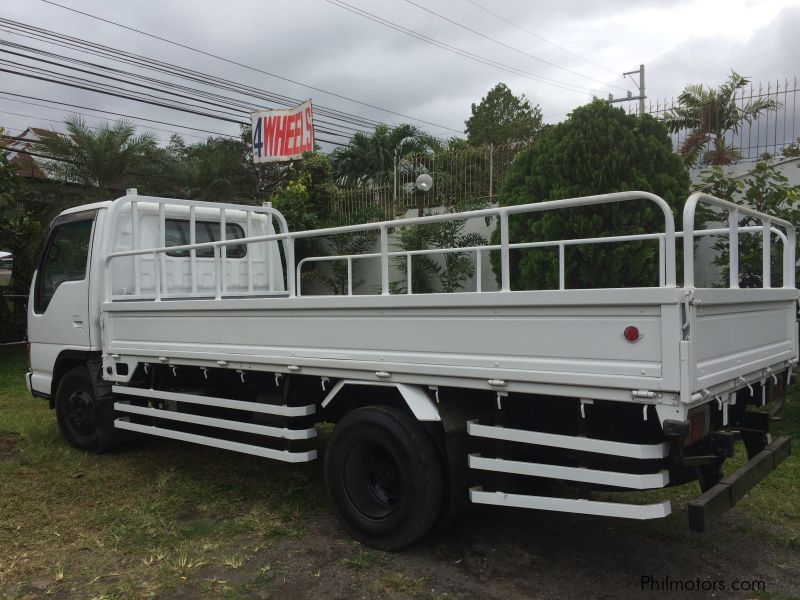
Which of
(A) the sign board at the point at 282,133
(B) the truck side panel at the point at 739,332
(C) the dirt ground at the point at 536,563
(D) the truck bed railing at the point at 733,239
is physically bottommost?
(C) the dirt ground at the point at 536,563

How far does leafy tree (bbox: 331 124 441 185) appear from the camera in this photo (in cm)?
2020

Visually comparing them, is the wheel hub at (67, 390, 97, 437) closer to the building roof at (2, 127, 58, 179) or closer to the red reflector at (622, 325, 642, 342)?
the red reflector at (622, 325, 642, 342)

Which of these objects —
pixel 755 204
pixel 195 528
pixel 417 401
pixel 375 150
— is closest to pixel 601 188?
pixel 755 204

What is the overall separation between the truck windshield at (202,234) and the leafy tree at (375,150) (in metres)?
13.7

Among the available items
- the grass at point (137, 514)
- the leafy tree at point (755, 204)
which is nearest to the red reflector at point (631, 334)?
the grass at point (137, 514)

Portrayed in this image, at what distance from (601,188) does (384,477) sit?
444 cm

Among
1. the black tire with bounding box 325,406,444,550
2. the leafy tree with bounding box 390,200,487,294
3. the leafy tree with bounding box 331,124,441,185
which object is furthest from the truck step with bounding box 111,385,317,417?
the leafy tree with bounding box 331,124,441,185

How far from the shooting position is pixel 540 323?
3109 mm

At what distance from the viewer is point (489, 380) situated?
10.7ft

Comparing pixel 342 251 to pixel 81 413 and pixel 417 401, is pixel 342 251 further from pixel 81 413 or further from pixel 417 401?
pixel 417 401

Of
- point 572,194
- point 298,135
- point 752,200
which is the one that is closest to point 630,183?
point 572,194

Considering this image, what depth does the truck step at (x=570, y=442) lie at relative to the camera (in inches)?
113

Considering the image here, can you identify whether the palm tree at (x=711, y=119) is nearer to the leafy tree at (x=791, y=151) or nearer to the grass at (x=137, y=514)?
the leafy tree at (x=791, y=151)

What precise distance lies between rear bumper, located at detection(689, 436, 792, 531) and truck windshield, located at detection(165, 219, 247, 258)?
4456mm
